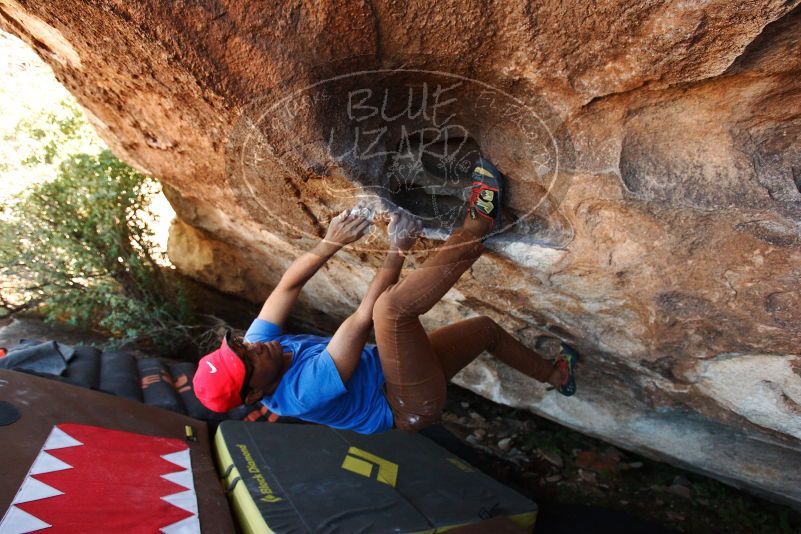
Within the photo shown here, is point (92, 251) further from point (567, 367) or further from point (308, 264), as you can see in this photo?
point (567, 367)

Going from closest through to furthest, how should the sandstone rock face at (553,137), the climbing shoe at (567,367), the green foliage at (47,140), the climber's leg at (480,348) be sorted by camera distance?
1. the sandstone rock face at (553,137)
2. the climber's leg at (480,348)
3. the climbing shoe at (567,367)
4. the green foliage at (47,140)

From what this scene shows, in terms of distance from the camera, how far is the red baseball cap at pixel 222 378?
169cm

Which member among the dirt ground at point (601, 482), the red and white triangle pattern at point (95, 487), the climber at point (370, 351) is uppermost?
the climber at point (370, 351)

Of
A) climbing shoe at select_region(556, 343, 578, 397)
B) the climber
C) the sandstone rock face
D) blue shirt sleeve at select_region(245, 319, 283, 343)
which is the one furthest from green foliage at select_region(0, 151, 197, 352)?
climbing shoe at select_region(556, 343, 578, 397)

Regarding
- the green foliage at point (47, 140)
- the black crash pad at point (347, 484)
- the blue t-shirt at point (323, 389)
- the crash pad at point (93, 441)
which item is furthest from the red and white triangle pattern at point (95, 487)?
the green foliage at point (47, 140)

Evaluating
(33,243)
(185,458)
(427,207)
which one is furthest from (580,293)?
(33,243)

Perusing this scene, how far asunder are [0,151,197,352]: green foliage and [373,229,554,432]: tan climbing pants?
2.42m

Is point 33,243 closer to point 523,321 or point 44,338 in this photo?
point 44,338

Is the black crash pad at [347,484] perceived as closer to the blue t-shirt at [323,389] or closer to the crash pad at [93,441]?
the crash pad at [93,441]

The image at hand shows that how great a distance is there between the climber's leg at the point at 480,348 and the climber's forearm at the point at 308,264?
20.5 inches

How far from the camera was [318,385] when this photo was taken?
1.82m

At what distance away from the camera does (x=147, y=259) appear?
416 centimetres

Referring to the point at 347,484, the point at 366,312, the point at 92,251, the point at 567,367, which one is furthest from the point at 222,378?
the point at 92,251

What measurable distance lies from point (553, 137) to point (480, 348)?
3.07ft
